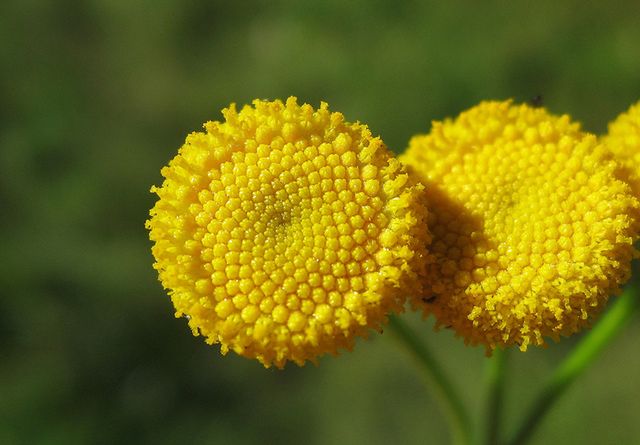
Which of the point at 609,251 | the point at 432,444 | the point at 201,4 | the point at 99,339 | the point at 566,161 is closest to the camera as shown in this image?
the point at 609,251

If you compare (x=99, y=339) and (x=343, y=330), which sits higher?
(x=99, y=339)

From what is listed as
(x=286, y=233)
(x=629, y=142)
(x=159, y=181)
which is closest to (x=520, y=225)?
(x=629, y=142)

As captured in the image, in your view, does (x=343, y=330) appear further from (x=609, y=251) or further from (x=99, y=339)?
(x=99, y=339)

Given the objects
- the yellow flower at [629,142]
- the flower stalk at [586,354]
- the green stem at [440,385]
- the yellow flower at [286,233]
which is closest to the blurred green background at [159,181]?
the green stem at [440,385]

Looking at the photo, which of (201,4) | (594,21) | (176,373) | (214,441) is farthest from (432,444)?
(201,4)

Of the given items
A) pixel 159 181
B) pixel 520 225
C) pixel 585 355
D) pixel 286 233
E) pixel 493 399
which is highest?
pixel 159 181

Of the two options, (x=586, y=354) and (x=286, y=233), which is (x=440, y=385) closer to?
(x=586, y=354)
